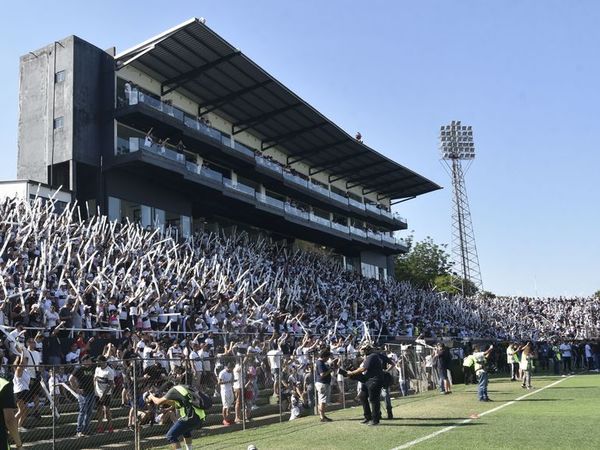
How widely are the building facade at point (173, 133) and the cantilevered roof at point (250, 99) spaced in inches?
3.2

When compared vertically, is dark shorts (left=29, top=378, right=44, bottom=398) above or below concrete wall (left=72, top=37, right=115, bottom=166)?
below

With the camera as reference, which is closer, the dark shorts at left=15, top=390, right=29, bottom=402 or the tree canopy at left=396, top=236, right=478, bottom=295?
the dark shorts at left=15, top=390, right=29, bottom=402

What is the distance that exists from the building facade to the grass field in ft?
56.0

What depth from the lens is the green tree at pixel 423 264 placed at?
86.0m

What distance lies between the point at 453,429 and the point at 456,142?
69439 millimetres

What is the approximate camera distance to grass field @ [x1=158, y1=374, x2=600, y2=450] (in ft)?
37.8

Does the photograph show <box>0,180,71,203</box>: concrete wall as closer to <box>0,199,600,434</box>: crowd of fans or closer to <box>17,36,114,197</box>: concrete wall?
<box>17,36,114,197</box>: concrete wall

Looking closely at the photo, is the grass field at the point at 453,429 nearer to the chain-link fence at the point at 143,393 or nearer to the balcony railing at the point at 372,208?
the chain-link fence at the point at 143,393

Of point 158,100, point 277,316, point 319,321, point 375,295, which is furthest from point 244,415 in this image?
point 375,295

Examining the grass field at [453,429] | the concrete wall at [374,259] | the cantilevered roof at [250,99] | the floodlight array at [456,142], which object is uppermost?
the floodlight array at [456,142]

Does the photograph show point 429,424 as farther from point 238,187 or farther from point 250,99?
point 250,99

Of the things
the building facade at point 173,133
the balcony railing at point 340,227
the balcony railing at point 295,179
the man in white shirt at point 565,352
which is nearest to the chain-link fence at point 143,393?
the building facade at point 173,133

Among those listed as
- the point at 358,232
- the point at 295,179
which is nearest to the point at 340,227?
the point at 358,232

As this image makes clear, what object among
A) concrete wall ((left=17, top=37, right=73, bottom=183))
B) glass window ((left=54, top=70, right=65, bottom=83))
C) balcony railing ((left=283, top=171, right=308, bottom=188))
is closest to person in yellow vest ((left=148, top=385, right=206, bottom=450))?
concrete wall ((left=17, top=37, right=73, bottom=183))
